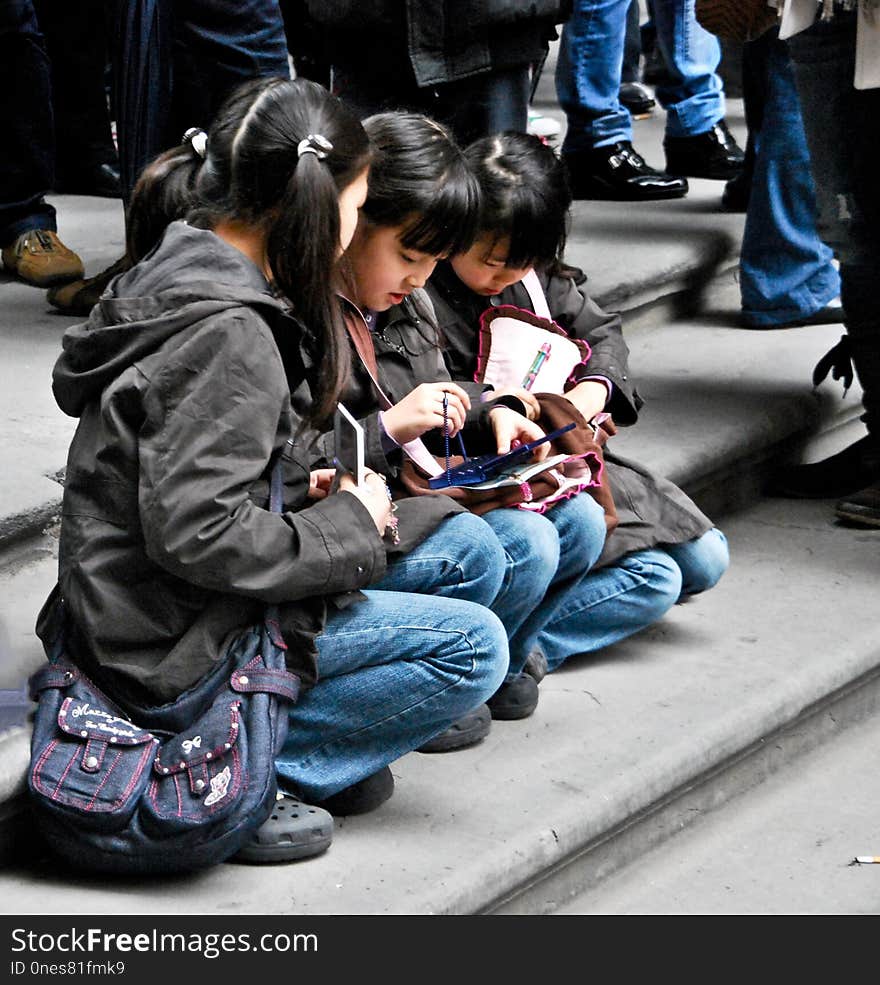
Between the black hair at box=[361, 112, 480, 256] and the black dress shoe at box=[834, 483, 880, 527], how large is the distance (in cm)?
147

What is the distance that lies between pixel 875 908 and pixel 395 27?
1867 mm

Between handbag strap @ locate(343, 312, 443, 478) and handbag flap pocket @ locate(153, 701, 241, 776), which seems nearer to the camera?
handbag flap pocket @ locate(153, 701, 241, 776)

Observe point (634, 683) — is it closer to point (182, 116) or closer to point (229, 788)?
point (229, 788)

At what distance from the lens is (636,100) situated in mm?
5898

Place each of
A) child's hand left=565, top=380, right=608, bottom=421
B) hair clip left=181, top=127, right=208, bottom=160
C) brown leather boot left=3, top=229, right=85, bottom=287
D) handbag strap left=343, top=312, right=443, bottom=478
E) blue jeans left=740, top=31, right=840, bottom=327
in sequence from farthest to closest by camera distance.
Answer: blue jeans left=740, top=31, right=840, bottom=327 < brown leather boot left=3, top=229, right=85, bottom=287 < child's hand left=565, top=380, right=608, bottom=421 < handbag strap left=343, top=312, right=443, bottom=478 < hair clip left=181, top=127, right=208, bottom=160

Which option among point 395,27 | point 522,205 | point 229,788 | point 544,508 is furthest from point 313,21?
point 229,788

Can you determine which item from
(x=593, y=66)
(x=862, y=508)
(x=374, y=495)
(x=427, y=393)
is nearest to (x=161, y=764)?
(x=374, y=495)

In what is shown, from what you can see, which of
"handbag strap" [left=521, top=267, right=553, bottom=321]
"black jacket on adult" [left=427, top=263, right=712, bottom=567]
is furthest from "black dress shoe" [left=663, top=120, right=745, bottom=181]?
"handbag strap" [left=521, top=267, right=553, bottom=321]

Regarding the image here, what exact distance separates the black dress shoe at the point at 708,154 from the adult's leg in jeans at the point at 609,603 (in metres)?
2.31

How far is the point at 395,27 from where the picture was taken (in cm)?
328

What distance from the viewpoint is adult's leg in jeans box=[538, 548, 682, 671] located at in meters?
2.85

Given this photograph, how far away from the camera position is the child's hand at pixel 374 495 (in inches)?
85.2

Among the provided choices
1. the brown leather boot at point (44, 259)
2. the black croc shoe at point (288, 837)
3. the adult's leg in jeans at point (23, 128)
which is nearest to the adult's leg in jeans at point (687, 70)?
the adult's leg in jeans at point (23, 128)

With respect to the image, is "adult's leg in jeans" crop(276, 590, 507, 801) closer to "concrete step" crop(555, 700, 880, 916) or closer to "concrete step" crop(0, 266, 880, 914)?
"concrete step" crop(0, 266, 880, 914)
